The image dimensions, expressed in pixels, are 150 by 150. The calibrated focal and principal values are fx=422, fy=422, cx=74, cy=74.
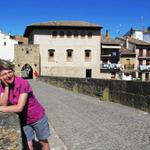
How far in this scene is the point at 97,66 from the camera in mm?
69125

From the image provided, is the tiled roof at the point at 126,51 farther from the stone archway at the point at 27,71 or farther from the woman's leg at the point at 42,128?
the woman's leg at the point at 42,128

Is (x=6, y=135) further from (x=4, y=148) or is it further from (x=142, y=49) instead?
(x=142, y=49)

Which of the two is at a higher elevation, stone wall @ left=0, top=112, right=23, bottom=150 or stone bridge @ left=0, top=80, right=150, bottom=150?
stone wall @ left=0, top=112, right=23, bottom=150

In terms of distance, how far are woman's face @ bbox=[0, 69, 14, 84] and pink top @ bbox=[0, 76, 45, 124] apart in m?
0.07

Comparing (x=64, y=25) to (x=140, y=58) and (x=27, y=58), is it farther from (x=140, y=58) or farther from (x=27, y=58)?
(x=140, y=58)

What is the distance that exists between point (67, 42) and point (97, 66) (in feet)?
20.6

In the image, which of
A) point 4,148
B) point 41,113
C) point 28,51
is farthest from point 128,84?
point 28,51

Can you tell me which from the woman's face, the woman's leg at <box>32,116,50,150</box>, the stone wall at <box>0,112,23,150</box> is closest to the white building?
the woman's leg at <box>32,116,50,150</box>

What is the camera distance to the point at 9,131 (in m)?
4.23

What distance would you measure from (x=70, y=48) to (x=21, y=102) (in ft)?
210

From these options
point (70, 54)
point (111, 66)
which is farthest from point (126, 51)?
point (70, 54)

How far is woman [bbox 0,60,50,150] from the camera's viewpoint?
489 cm

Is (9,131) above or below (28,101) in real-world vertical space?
below

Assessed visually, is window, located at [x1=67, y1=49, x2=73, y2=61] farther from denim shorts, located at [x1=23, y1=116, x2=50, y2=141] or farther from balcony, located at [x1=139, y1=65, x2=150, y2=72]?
denim shorts, located at [x1=23, y1=116, x2=50, y2=141]
